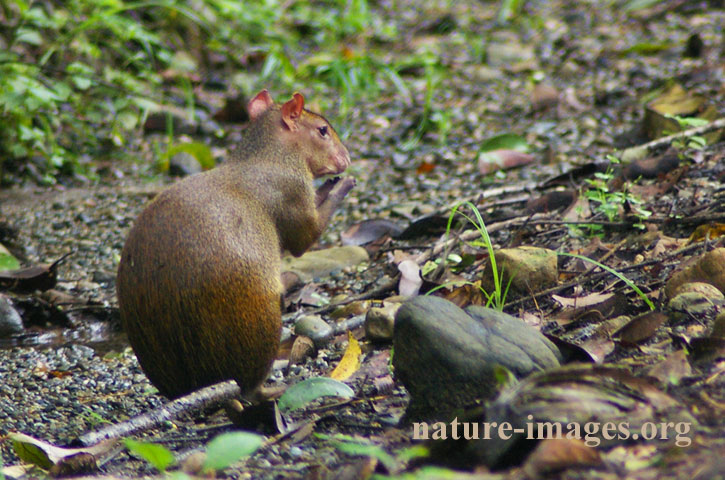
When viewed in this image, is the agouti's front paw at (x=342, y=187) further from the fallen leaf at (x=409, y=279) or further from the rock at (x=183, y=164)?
the rock at (x=183, y=164)

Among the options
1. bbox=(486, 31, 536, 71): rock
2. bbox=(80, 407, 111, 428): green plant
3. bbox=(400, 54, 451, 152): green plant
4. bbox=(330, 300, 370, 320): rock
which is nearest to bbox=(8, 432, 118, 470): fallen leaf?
bbox=(80, 407, 111, 428): green plant

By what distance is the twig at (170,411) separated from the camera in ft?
7.87

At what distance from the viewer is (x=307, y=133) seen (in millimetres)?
3740

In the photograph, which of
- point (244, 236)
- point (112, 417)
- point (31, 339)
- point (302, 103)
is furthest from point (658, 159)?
point (31, 339)

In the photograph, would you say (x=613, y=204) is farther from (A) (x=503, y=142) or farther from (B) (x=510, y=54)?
(B) (x=510, y=54)

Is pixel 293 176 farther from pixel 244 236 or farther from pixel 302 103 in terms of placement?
pixel 244 236

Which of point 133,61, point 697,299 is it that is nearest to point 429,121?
point 133,61

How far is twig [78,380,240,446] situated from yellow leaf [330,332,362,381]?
1.16 ft

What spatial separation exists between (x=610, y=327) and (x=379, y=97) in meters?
4.91

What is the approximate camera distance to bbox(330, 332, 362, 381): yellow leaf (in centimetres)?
281

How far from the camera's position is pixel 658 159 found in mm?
4211

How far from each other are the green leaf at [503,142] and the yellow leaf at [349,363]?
9.56 feet

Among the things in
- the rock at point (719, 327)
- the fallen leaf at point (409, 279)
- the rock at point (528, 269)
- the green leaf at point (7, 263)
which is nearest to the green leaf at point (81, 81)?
the green leaf at point (7, 263)

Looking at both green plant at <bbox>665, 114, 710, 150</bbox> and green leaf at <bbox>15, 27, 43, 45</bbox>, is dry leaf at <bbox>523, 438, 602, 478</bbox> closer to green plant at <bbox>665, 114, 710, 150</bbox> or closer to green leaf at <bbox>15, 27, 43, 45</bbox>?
green plant at <bbox>665, 114, 710, 150</bbox>
